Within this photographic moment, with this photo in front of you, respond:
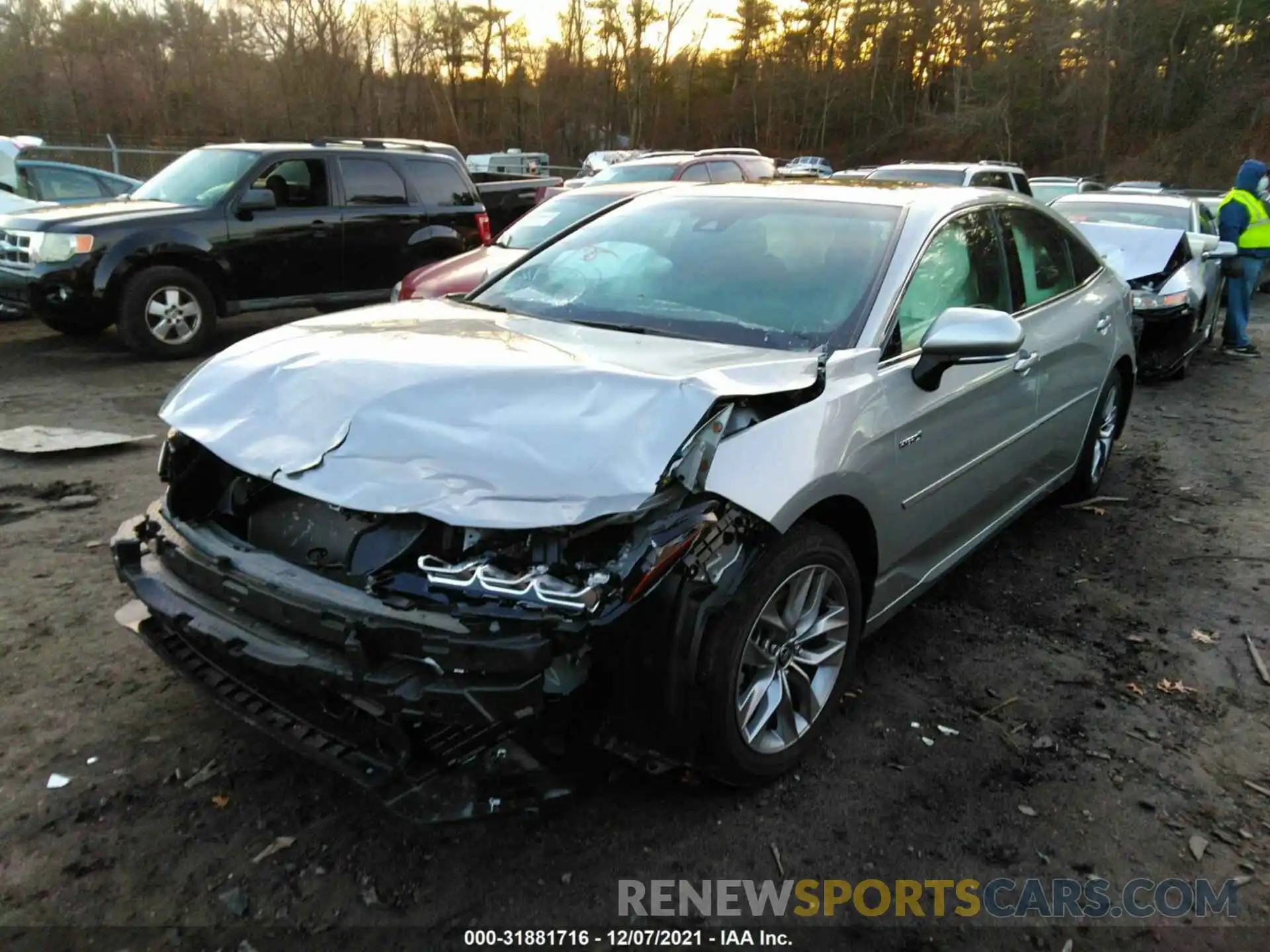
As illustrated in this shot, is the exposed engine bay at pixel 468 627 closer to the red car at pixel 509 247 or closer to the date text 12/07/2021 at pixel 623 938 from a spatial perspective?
the date text 12/07/2021 at pixel 623 938

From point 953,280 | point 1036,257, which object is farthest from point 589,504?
point 1036,257

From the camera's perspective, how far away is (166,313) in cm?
831

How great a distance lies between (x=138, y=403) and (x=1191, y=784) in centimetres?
698

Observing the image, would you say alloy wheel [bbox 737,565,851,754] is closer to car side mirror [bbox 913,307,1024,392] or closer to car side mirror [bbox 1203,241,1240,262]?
car side mirror [bbox 913,307,1024,392]

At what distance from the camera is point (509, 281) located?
4016 mm

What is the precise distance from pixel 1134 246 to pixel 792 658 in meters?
8.36

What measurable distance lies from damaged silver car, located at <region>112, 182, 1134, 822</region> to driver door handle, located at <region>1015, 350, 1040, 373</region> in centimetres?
15

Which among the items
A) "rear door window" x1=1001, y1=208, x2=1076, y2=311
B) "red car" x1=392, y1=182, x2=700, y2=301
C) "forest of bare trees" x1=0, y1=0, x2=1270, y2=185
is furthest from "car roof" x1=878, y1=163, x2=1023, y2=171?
"forest of bare trees" x1=0, y1=0, x2=1270, y2=185

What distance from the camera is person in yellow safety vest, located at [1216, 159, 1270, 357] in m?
9.80

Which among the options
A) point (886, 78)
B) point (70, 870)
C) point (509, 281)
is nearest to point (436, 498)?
point (70, 870)

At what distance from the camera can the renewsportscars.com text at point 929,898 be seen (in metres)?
2.41

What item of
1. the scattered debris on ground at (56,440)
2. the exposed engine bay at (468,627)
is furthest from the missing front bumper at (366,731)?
the scattered debris on ground at (56,440)

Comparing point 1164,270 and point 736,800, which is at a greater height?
point 1164,270

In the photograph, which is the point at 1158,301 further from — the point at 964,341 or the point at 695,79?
the point at 695,79
